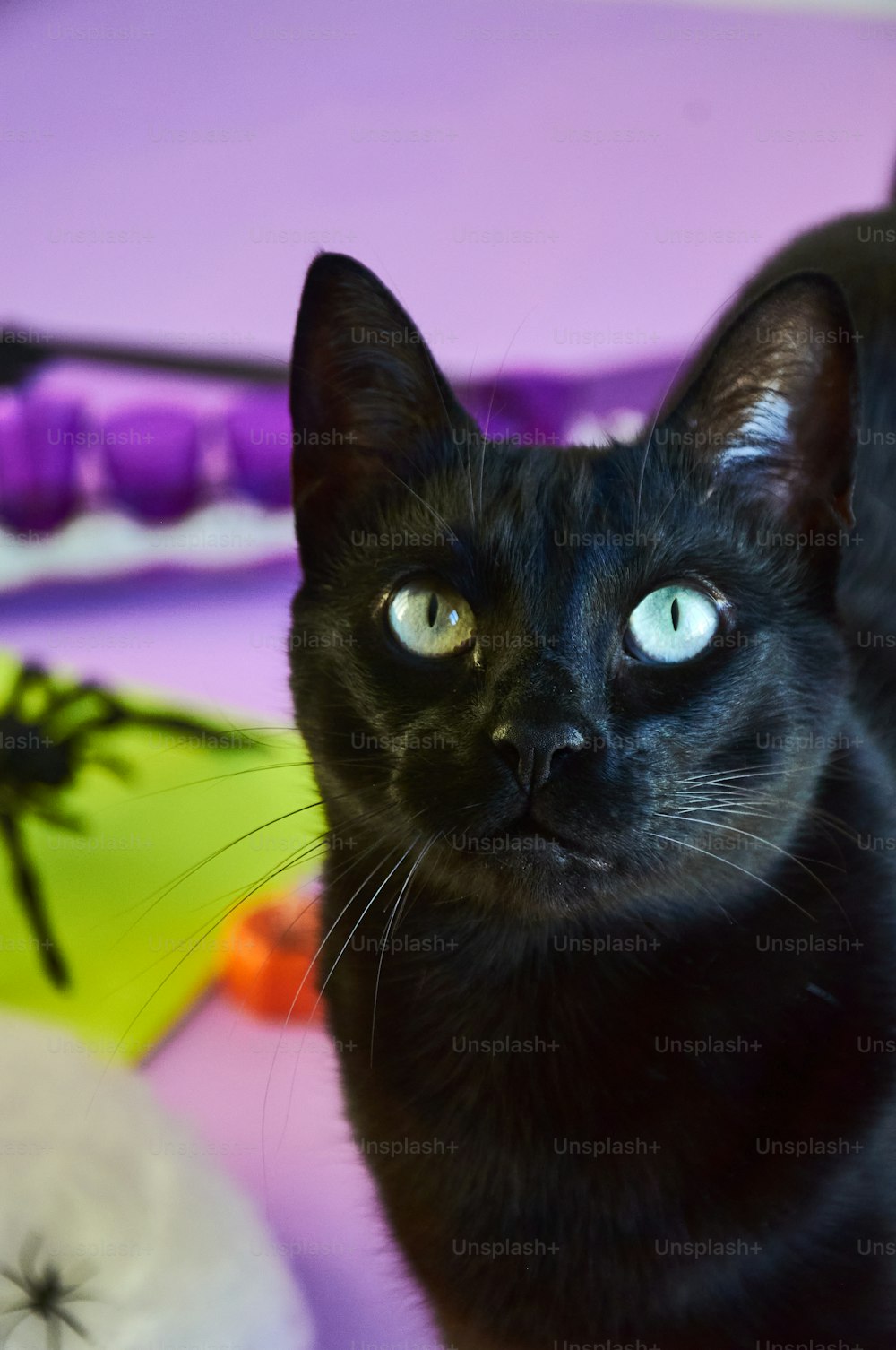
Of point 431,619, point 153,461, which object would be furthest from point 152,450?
point 431,619

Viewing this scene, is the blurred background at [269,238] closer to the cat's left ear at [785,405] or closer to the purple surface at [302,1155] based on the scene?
the purple surface at [302,1155]

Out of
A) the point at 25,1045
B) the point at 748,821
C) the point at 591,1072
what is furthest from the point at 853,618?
the point at 25,1045

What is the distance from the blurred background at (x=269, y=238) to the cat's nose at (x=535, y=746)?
1.50ft

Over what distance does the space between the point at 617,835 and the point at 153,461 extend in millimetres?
591

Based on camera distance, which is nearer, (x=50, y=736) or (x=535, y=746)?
(x=535, y=746)

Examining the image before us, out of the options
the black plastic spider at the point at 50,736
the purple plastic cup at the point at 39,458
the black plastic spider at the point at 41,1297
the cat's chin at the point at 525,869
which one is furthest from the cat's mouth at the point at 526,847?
the purple plastic cup at the point at 39,458

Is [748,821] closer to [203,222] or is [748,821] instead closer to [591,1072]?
[591,1072]

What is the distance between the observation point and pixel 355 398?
25.8 inches

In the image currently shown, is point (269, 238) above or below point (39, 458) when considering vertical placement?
above

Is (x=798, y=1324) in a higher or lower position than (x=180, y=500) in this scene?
lower

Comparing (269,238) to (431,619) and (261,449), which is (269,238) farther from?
(431,619)

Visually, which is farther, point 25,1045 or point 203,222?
point 203,222

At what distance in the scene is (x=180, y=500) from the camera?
978mm

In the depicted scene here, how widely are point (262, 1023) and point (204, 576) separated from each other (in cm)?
37
